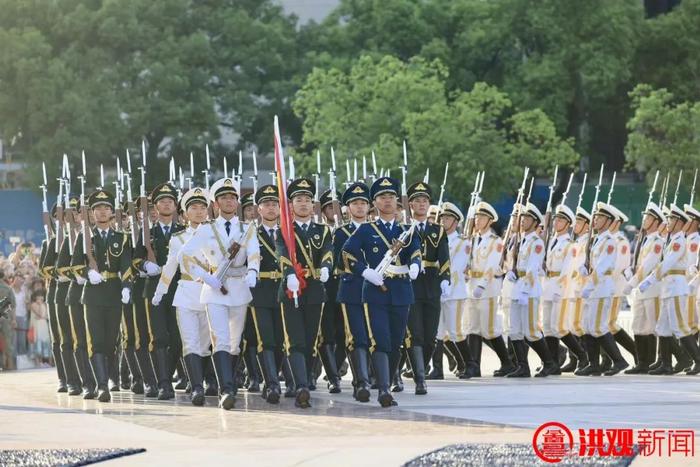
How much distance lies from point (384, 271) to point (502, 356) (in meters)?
5.13

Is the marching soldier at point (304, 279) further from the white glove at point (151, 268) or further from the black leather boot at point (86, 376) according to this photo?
the black leather boot at point (86, 376)

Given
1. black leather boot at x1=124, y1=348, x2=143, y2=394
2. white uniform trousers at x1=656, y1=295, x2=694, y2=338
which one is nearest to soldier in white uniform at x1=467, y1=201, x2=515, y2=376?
white uniform trousers at x1=656, y1=295, x2=694, y2=338

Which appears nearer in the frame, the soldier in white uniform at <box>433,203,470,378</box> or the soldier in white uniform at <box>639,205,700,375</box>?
the soldier in white uniform at <box>433,203,470,378</box>

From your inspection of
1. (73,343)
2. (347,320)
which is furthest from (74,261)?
(347,320)

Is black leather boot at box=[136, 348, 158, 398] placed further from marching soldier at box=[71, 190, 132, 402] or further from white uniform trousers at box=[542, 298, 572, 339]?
white uniform trousers at box=[542, 298, 572, 339]

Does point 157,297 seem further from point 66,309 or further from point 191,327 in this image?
point 66,309

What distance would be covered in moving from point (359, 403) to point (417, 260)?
4.45ft

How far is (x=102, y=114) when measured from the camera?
178 ft

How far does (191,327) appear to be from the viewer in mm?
17734

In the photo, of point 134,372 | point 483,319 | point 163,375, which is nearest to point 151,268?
point 163,375

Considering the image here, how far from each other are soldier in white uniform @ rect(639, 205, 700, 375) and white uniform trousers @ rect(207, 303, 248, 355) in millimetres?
6176

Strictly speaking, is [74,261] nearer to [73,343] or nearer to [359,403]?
[73,343]

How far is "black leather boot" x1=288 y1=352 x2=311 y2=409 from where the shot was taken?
1697cm

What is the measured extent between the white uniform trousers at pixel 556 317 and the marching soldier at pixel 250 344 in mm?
3944
